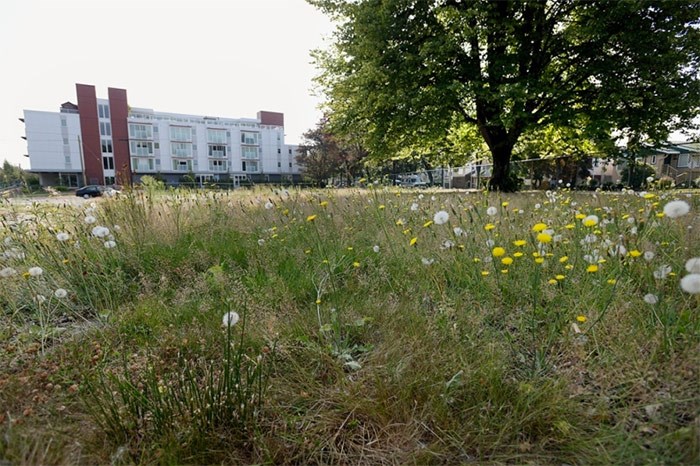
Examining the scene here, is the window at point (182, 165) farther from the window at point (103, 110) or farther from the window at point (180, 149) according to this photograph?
the window at point (103, 110)

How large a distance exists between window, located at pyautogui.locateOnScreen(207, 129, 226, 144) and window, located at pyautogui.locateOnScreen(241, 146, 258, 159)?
3652 millimetres

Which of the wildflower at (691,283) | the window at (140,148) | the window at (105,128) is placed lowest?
the wildflower at (691,283)

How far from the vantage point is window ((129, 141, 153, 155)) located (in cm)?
4994

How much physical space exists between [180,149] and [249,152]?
38.0ft

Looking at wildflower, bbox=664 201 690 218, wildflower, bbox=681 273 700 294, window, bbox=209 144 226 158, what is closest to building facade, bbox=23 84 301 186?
window, bbox=209 144 226 158

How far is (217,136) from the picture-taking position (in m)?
58.3

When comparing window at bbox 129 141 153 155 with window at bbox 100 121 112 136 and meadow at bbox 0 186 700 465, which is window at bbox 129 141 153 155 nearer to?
window at bbox 100 121 112 136

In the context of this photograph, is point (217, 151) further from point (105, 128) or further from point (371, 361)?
point (371, 361)

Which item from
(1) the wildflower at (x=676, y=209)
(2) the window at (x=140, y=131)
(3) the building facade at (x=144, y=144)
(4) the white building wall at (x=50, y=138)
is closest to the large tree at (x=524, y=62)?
(1) the wildflower at (x=676, y=209)

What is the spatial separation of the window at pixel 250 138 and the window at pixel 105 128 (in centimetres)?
1992

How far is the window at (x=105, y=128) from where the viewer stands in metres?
47.1

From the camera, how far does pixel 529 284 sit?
209 centimetres

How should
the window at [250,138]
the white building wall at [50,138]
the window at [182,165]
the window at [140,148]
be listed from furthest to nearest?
the window at [250,138]
the window at [182,165]
the window at [140,148]
the white building wall at [50,138]

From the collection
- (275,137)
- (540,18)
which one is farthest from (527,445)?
(275,137)
